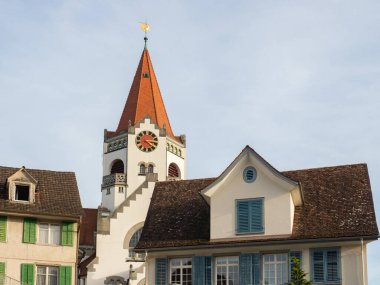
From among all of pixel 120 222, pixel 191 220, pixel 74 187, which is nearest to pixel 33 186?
pixel 74 187

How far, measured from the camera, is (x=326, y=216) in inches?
1794

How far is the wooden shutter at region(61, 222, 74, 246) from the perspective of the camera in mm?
51584

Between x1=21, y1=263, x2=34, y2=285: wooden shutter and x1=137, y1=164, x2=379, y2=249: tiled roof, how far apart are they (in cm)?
642

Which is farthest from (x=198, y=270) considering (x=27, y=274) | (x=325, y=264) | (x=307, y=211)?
(x=27, y=274)

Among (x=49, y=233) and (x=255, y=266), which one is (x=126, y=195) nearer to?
(x=49, y=233)

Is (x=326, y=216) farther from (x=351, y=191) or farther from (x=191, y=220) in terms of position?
(x=191, y=220)

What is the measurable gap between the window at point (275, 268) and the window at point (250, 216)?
141 cm

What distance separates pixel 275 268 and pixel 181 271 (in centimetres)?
469

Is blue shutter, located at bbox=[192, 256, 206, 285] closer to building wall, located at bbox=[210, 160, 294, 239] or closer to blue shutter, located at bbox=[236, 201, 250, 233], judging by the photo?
building wall, located at bbox=[210, 160, 294, 239]

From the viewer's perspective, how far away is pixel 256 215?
1807 inches

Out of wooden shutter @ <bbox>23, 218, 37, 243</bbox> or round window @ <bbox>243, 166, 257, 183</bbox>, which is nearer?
round window @ <bbox>243, 166, 257, 183</bbox>

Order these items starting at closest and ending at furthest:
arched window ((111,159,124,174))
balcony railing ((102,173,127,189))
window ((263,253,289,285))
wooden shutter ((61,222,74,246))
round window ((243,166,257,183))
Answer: window ((263,253,289,285))
round window ((243,166,257,183))
wooden shutter ((61,222,74,246))
balcony railing ((102,173,127,189))
arched window ((111,159,124,174))

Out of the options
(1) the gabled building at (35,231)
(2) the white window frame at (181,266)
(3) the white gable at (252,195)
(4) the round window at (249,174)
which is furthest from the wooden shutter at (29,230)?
(4) the round window at (249,174)

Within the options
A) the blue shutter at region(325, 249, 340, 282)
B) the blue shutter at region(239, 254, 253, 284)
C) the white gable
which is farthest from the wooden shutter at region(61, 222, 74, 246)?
the blue shutter at region(325, 249, 340, 282)
